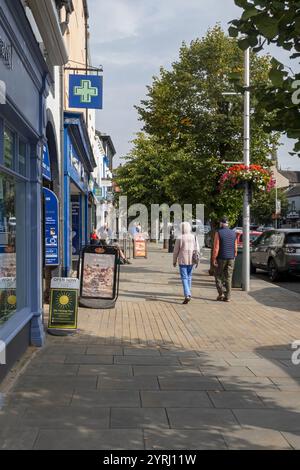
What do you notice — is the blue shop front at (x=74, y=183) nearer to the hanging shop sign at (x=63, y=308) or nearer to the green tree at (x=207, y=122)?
the green tree at (x=207, y=122)

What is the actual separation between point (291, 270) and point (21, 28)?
12.1 meters

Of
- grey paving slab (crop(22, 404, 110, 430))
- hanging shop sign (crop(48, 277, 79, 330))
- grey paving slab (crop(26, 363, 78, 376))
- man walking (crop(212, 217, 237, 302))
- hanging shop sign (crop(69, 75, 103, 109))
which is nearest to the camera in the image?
grey paving slab (crop(22, 404, 110, 430))

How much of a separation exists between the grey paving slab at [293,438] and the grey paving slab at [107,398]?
1325 millimetres

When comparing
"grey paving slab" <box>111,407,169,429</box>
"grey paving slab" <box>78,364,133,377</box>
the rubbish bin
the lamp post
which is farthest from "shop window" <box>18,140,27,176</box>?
the rubbish bin

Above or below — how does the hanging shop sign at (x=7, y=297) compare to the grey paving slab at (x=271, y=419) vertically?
above

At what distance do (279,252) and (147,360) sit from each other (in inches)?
421

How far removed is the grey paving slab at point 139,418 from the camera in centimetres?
449

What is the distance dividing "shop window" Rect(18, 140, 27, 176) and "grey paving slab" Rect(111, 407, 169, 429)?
11.1 feet

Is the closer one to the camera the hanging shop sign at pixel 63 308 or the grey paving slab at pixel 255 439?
Result: the grey paving slab at pixel 255 439

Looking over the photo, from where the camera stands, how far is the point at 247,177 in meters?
13.5

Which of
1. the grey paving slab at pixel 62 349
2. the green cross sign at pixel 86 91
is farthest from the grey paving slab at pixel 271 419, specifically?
the green cross sign at pixel 86 91

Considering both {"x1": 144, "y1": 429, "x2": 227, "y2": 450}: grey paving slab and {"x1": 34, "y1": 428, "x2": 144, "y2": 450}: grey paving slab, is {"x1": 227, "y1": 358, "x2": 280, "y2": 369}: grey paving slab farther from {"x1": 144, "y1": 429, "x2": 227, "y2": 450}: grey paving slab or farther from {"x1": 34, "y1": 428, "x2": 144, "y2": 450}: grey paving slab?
{"x1": 34, "y1": 428, "x2": 144, "y2": 450}: grey paving slab

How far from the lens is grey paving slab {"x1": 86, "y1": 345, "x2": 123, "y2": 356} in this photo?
701 cm

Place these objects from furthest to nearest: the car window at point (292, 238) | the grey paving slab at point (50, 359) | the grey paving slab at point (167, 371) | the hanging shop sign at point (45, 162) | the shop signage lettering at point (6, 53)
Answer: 1. the car window at point (292, 238)
2. the hanging shop sign at point (45, 162)
3. the grey paving slab at point (50, 359)
4. the grey paving slab at point (167, 371)
5. the shop signage lettering at point (6, 53)
